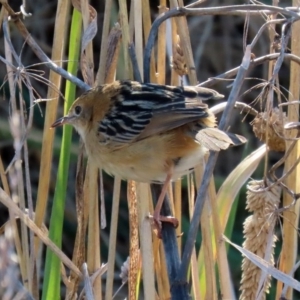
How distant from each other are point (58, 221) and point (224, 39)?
2.96 m

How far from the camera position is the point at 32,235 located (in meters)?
2.15

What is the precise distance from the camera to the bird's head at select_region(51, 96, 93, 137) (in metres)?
2.47

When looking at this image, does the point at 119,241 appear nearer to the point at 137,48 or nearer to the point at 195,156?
the point at 195,156

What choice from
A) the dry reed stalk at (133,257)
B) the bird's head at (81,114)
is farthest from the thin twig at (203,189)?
the bird's head at (81,114)

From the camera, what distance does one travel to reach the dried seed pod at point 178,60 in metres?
2.16

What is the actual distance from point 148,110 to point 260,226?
1.99 ft

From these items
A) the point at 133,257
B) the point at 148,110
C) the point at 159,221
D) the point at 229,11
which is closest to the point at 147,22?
the point at 148,110

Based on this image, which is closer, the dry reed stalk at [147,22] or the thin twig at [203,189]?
the thin twig at [203,189]

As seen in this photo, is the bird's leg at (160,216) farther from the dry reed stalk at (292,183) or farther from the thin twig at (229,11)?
the thin twig at (229,11)

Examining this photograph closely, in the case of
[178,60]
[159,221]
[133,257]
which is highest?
[178,60]

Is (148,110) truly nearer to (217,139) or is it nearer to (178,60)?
(178,60)

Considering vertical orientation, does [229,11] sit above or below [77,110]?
above

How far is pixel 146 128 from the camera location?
2.33m

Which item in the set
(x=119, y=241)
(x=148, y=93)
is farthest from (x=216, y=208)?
(x=119, y=241)
